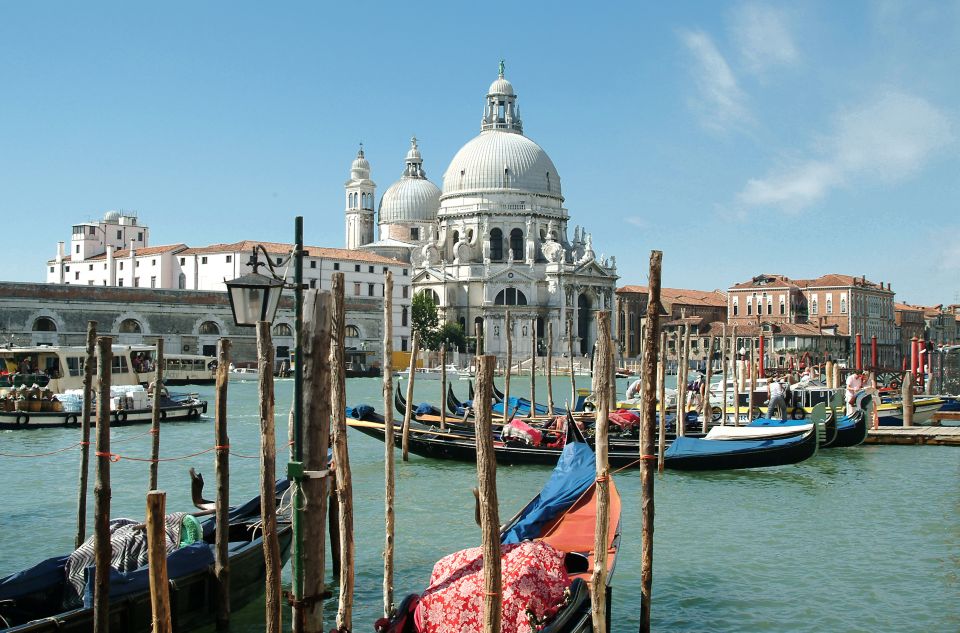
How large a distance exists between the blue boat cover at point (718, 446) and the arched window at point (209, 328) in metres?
28.0

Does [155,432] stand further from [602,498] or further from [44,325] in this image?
[44,325]

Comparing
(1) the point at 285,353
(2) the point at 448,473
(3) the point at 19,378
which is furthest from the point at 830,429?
(1) the point at 285,353

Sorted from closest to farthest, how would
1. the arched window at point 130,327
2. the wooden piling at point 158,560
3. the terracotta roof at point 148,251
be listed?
the wooden piling at point 158,560 < the arched window at point 130,327 < the terracotta roof at point 148,251

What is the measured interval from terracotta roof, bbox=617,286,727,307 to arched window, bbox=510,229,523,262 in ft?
29.0

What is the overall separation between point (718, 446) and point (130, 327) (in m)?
28.1

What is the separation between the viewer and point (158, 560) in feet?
14.8

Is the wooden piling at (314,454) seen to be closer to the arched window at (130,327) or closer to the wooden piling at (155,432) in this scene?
the wooden piling at (155,432)

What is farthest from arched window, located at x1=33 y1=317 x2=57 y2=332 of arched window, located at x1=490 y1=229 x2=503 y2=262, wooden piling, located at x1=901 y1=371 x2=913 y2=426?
wooden piling, located at x1=901 y1=371 x2=913 y2=426

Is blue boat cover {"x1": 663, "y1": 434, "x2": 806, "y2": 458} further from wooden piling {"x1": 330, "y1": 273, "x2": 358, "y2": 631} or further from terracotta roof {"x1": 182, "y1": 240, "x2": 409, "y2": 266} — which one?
terracotta roof {"x1": 182, "y1": 240, "x2": 409, "y2": 266}

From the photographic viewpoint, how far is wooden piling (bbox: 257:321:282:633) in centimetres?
470

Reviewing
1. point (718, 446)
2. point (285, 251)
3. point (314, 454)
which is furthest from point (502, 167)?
point (314, 454)

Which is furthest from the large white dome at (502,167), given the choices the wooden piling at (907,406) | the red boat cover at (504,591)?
the red boat cover at (504,591)

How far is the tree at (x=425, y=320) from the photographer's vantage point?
46469 mm

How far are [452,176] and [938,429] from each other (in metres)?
40.2
